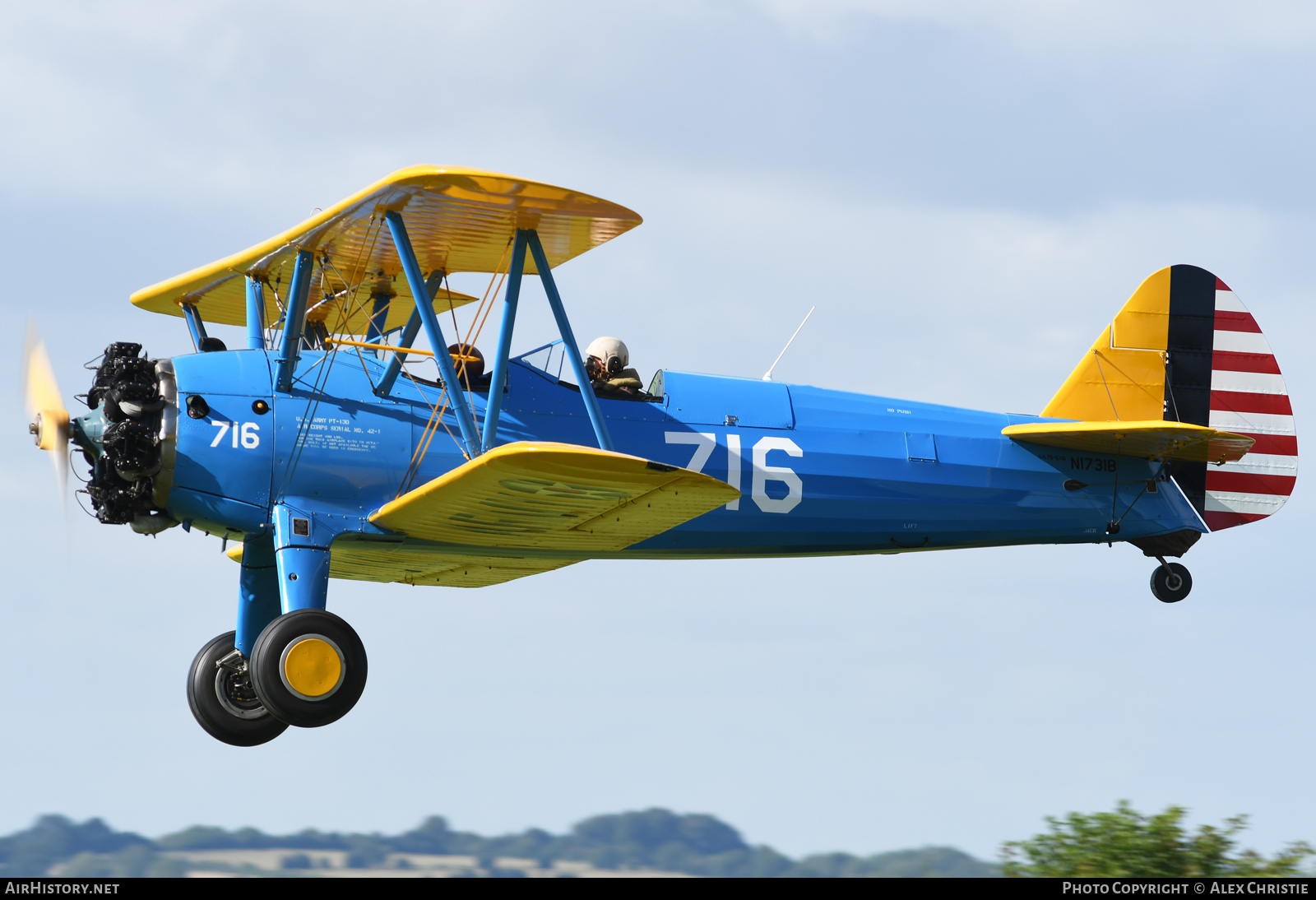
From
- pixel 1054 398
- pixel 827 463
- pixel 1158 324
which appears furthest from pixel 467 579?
pixel 1158 324

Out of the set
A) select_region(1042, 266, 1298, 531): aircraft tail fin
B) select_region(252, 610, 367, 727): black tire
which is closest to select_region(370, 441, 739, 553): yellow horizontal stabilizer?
select_region(252, 610, 367, 727): black tire

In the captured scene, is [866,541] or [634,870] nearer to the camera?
[634,870]

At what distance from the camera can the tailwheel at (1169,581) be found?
39.0ft

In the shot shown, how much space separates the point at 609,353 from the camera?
34.4ft

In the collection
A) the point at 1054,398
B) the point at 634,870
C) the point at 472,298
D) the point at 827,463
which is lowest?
the point at 634,870

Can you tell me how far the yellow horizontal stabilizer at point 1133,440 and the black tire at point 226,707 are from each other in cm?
564

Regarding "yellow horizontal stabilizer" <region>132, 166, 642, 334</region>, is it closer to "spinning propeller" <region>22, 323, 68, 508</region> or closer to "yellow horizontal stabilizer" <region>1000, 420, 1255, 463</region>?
"spinning propeller" <region>22, 323, 68, 508</region>

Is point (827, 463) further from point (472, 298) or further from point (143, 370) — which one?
point (143, 370)

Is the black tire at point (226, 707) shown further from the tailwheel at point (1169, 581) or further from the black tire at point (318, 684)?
the tailwheel at point (1169, 581)

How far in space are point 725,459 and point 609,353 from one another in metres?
1.07

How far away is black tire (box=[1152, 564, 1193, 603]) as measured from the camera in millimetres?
11867

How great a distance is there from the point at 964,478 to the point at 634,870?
3.61m

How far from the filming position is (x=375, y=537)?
949 centimetres

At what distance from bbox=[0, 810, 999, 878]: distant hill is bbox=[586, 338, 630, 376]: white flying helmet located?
10.5 feet
